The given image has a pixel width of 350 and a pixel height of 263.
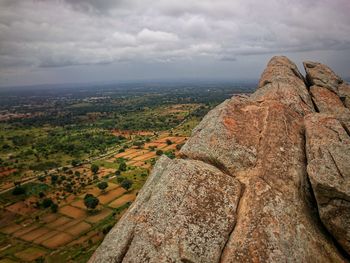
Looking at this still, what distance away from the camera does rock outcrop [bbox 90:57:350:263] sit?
18.4m

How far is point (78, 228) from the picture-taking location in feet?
299

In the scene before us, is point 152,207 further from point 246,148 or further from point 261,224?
point 246,148

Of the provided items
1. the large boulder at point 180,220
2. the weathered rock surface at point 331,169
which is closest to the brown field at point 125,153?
the weathered rock surface at point 331,169

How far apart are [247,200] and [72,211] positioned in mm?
97031

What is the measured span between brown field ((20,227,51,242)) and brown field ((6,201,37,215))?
18327 millimetres

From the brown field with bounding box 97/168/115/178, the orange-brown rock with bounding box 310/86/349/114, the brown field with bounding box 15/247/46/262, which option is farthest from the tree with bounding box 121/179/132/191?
the orange-brown rock with bounding box 310/86/349/114

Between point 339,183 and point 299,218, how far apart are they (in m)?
3.48

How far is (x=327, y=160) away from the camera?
21.7m

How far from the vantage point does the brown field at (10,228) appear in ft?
311

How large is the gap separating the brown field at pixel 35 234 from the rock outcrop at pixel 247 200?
80.1 m

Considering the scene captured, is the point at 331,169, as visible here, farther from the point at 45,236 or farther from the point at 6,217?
the point at 6,217

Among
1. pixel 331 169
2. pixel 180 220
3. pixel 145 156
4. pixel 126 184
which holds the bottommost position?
pixel 145 156

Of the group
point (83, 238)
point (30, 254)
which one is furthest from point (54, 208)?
point (83, 238)

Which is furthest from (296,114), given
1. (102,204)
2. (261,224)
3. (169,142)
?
(169,142)
